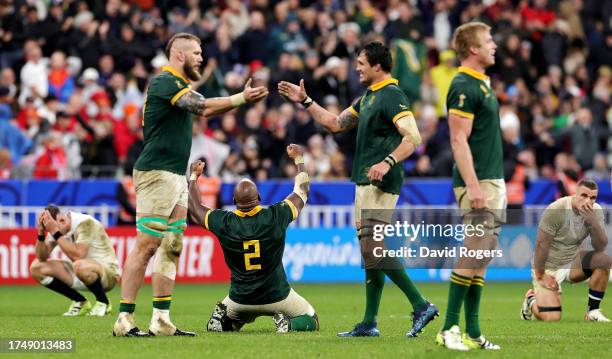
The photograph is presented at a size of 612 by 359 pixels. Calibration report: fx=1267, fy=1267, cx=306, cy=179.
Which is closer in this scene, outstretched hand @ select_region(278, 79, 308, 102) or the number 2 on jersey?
outstretched hand @ select_region(278, 79, 308, 102)

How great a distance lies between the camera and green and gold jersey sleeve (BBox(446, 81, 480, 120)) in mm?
10617

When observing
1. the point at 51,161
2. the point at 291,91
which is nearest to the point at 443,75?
the point at 51,161

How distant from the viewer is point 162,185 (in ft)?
38.8

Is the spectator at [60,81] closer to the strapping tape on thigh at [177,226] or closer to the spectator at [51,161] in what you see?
the spectator at [51,161]

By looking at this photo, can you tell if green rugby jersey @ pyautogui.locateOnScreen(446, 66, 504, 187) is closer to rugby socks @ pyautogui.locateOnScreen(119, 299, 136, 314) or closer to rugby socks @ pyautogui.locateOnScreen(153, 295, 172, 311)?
rugby socks @ pyautogui.locateOnScreen(153, 295, 172, 311)

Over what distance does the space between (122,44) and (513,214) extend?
29.4ft

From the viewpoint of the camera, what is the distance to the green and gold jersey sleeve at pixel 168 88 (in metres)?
11.6

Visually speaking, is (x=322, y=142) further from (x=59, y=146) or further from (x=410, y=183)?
(x=59, y=146)

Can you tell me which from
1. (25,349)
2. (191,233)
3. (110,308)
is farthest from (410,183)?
(25,349)

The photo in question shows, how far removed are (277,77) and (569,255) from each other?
12.1 meters

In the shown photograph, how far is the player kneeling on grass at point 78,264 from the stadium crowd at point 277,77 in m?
6.19

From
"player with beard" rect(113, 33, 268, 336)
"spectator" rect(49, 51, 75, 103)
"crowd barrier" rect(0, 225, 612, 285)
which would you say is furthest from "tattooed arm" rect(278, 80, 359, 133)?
"spectator" rect(49, 51, 75, 103)

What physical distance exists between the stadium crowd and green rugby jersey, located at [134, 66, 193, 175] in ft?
34.3

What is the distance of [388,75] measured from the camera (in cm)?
1232
